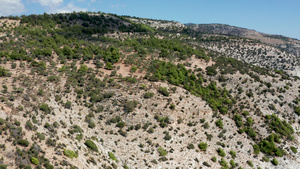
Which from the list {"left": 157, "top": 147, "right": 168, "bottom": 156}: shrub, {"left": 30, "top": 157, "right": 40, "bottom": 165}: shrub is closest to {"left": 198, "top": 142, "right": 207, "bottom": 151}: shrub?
{"left": 157, "top": 147, "right": 168, "bottom": 156}: shrub

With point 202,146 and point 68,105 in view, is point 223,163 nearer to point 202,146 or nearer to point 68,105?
point 202,146

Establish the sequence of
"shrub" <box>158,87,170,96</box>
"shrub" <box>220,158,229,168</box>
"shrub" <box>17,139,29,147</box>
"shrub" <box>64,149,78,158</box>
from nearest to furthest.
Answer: "shrub" <box>17,139,29,147</box>
"shrub" <box>64,149,78,158</box>
"shrub" <box>220,158,229,168</box>
"shrub" <box>158,87,170,96</box>

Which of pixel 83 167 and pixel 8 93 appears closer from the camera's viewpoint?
pixel 83 167

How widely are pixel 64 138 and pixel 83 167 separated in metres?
5.63

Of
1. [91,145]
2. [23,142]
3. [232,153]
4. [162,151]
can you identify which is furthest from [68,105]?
[232,153]

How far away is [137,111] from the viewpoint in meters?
36.4

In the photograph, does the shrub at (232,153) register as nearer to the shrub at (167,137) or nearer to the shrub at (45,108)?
the shrub at (167,137)

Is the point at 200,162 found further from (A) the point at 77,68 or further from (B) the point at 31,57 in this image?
(B) the point at 31,57

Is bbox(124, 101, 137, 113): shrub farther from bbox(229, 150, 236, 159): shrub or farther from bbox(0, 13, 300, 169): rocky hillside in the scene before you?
bbox(229, 150, 236, 159): shrub

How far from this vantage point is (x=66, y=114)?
32.0m

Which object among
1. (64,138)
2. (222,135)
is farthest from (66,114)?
(222,135)

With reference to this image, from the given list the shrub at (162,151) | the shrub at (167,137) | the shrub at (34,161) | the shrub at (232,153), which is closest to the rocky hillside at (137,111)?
the shrub at (232,153)

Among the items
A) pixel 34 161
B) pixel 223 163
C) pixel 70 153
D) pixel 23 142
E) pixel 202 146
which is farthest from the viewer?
pixel 202 146

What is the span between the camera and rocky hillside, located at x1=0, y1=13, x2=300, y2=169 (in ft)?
83.5
